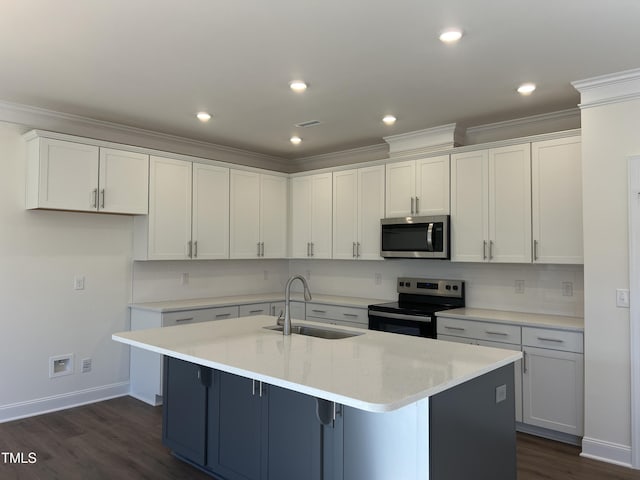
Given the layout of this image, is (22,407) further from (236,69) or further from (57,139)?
(236,69)

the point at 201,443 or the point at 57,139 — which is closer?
the point at 201,443

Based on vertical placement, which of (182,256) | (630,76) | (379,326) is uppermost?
(630,76)

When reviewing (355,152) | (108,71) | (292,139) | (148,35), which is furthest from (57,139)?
(355,152)

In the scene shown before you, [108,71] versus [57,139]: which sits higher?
→ [108,71]

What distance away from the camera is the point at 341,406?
2.25 m

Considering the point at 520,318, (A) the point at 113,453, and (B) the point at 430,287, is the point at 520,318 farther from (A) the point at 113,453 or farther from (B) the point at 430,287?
(A) the point at 113,453

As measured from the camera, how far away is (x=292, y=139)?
17.0 ft

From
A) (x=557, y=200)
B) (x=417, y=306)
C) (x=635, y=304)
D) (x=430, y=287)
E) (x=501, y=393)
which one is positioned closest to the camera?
(x=501, y=393)

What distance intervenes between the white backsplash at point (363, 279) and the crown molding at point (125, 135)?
1208 millimetres

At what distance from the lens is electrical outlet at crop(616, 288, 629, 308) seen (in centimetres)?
319

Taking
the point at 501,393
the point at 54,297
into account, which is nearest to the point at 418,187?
the point at 501,393

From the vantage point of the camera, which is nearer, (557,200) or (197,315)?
(557,200)

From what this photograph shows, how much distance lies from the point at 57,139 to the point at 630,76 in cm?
428

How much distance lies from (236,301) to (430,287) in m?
1.97
